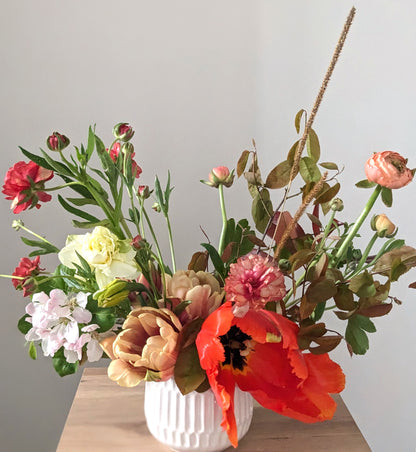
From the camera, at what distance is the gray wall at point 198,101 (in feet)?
4.04

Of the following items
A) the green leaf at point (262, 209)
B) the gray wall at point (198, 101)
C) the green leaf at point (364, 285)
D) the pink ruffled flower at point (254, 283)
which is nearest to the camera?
the pink ruffled flower at point (254, 283)

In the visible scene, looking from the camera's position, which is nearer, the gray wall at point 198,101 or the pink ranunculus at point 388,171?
the pink ranunculus at point 388,171

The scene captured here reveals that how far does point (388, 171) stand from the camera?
0.65 meters

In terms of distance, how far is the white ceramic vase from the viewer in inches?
31.3

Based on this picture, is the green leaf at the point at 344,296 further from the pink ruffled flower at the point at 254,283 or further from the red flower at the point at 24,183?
the red flower at the point at 24,183

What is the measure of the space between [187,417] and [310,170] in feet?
1.22

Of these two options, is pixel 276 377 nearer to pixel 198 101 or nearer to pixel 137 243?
pixel 137 243

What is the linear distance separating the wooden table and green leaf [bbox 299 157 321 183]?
1.38 feet

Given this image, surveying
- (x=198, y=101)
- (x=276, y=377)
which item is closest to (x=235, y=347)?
(x=276, y=377)

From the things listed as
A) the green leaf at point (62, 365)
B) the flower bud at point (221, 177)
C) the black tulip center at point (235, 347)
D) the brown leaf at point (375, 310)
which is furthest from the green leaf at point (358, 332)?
the green leaf at point (62, 365)

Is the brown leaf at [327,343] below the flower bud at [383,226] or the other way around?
below

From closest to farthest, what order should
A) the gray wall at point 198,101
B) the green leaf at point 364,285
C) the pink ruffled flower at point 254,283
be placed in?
the pink ruffled flower at point 254,283 < the green leaf at point 364,285 < the gray wall at point 198,101

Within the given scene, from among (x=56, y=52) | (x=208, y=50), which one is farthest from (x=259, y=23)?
(x=56, y=52)

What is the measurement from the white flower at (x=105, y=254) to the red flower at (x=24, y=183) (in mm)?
74
